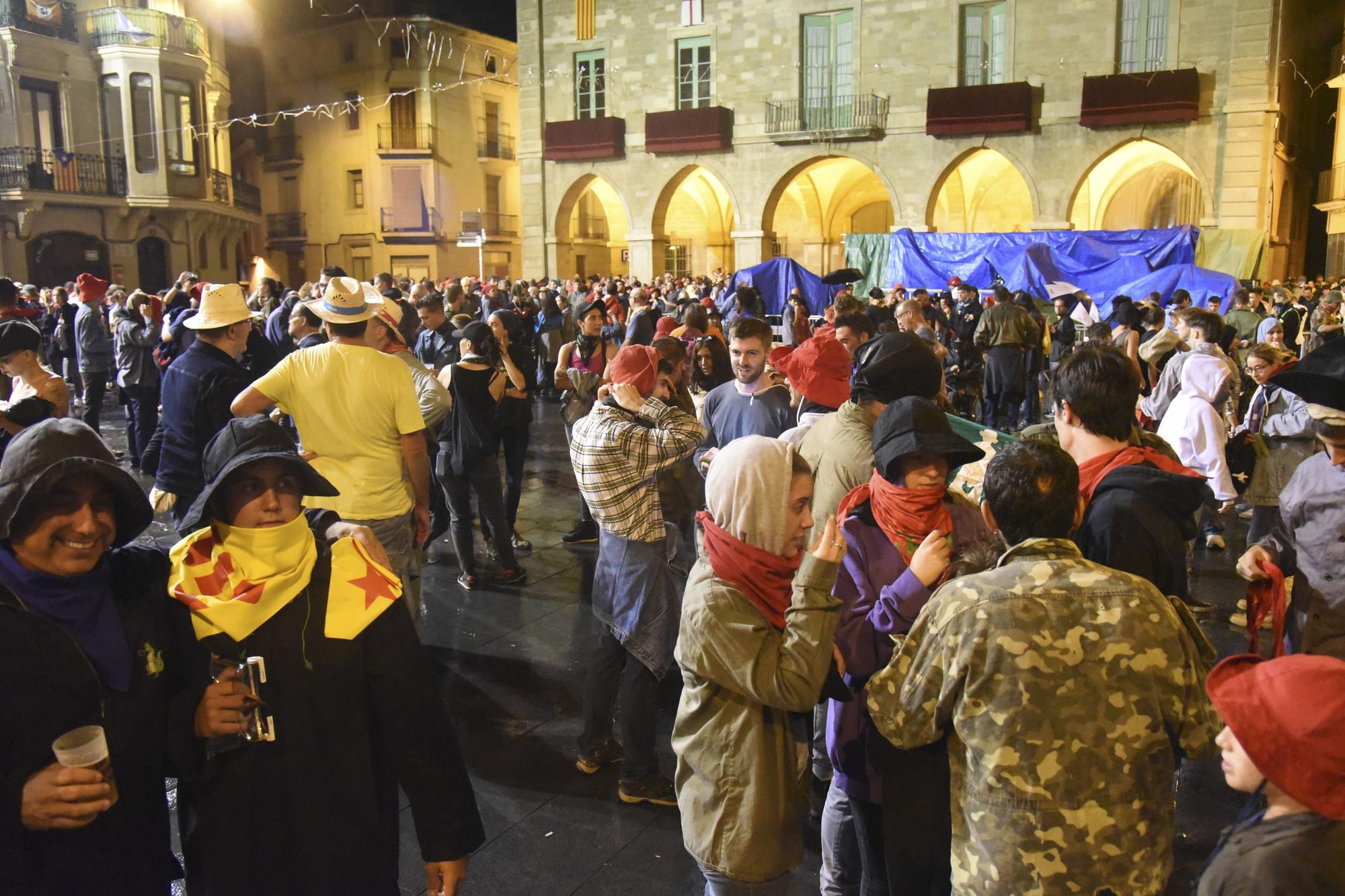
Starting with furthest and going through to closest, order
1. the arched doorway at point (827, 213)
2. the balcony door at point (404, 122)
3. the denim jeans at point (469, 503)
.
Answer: the balcony door at point (404, 122) < the arched doorway at point (827, 213) < the denim jeans at point (469, 503)

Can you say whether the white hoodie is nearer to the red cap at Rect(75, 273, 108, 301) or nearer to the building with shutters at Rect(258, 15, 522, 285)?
the red cap at Rect(75, 273, 108, 301)

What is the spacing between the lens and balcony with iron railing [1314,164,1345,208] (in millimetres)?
23531

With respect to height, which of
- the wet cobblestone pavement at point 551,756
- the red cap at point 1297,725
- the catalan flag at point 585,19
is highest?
the catalan flag at point 585,19

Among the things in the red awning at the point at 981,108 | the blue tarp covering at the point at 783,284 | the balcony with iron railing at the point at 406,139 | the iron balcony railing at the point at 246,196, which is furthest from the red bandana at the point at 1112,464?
the balcony with iron railing at the point at 406,139

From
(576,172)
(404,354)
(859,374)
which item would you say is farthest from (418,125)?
(859,374)

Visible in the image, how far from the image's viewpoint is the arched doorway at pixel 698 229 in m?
30.7

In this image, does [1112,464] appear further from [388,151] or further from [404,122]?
[404,122]

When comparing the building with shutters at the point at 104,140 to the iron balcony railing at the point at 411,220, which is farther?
the iron balcony railing at the point at 411,220

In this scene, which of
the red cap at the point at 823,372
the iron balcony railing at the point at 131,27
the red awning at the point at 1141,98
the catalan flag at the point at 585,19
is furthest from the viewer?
the catalan flag at the point at 585,19

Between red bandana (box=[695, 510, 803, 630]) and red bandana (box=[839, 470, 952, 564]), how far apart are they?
0.50m

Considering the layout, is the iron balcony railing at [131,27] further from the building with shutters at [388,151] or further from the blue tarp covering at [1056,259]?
the blue tarp covering at [1056,259]

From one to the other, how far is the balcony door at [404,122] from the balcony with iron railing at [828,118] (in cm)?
1471

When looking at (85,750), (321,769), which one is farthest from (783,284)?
(85,750)

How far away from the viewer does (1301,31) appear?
2275 cm
